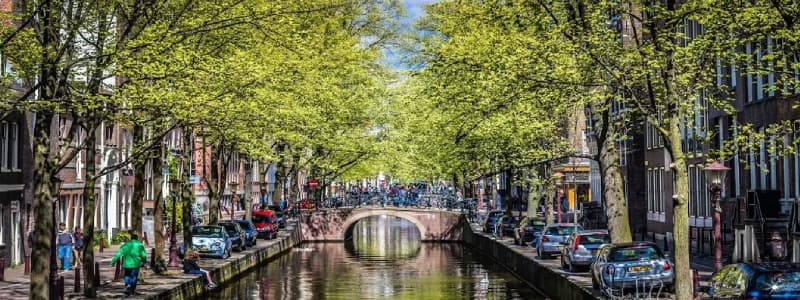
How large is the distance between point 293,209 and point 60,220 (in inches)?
1463

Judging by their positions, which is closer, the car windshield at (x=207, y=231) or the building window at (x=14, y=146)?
the building window at (x=14, y=146)

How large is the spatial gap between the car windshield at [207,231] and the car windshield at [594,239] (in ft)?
56.2

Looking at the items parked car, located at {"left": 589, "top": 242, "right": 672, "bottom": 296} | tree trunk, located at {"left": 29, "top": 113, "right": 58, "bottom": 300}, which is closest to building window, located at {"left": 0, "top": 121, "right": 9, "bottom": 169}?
tree trunk, located at {"left": 29, "top": 113, "right": 58, "bottom": 300}

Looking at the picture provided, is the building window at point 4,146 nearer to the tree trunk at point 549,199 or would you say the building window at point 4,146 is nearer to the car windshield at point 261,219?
the car windshield at point 261,219

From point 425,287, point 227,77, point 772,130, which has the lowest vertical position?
point 425,287

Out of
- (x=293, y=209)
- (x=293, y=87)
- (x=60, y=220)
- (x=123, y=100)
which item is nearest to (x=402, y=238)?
(x=293, y=209)

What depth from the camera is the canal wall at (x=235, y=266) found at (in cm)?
3478

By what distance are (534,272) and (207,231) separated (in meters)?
14.9

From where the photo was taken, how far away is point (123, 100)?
26.4m

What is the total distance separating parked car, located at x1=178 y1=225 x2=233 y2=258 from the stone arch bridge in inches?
1411

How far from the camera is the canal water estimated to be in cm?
4250

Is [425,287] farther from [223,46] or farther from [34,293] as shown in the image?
[34,293]

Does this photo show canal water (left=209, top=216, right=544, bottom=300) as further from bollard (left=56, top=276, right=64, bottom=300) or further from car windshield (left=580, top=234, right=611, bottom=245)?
→ bollard (left=56, top=276, right=64, bottom=300)

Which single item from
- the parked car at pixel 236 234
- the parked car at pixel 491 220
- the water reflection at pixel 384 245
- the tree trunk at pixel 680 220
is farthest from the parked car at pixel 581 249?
the parked car at pixel 491 220
